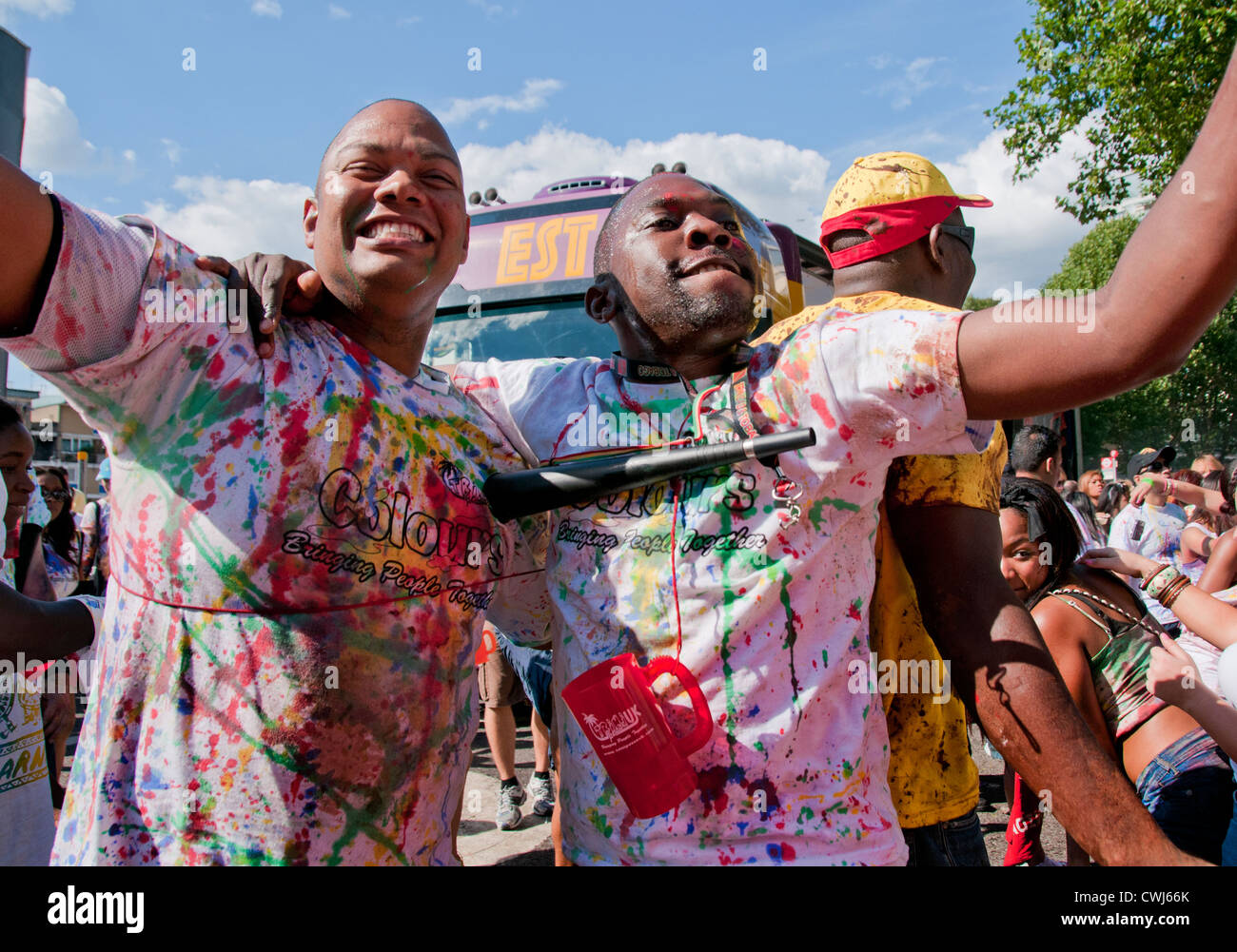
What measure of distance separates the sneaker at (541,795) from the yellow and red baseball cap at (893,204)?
384 centimetres

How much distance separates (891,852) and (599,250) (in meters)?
1.61

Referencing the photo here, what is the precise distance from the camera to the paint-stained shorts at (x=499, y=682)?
16.4 ft

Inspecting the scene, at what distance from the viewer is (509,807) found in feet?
15.8

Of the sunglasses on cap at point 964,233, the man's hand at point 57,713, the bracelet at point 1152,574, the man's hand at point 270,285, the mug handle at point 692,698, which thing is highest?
the sunglasses on cap at point 964,233

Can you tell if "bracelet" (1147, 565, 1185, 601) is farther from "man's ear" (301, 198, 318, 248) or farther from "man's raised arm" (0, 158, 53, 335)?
"man's raised arm" (0, 158, 53, 335)

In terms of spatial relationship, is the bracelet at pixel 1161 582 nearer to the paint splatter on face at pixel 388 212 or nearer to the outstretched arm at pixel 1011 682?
the outstretched arm at pixel 1011 682

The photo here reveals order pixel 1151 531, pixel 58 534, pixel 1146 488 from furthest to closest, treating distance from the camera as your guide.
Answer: pixel 1146 488
pixel 1151 531
pixel 58 534

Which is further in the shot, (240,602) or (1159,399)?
(1159,399)

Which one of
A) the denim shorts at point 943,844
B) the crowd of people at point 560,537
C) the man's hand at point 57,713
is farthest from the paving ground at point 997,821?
the man's hand at point 57,713

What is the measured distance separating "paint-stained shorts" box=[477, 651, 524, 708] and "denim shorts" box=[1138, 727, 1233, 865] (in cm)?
335

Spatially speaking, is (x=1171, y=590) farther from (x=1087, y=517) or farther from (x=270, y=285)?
(x=1087, y=517)

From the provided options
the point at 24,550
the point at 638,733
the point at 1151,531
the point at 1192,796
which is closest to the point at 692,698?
the point at 638,733

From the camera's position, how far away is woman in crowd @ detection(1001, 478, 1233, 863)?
260cm

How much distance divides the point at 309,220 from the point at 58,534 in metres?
5.32
